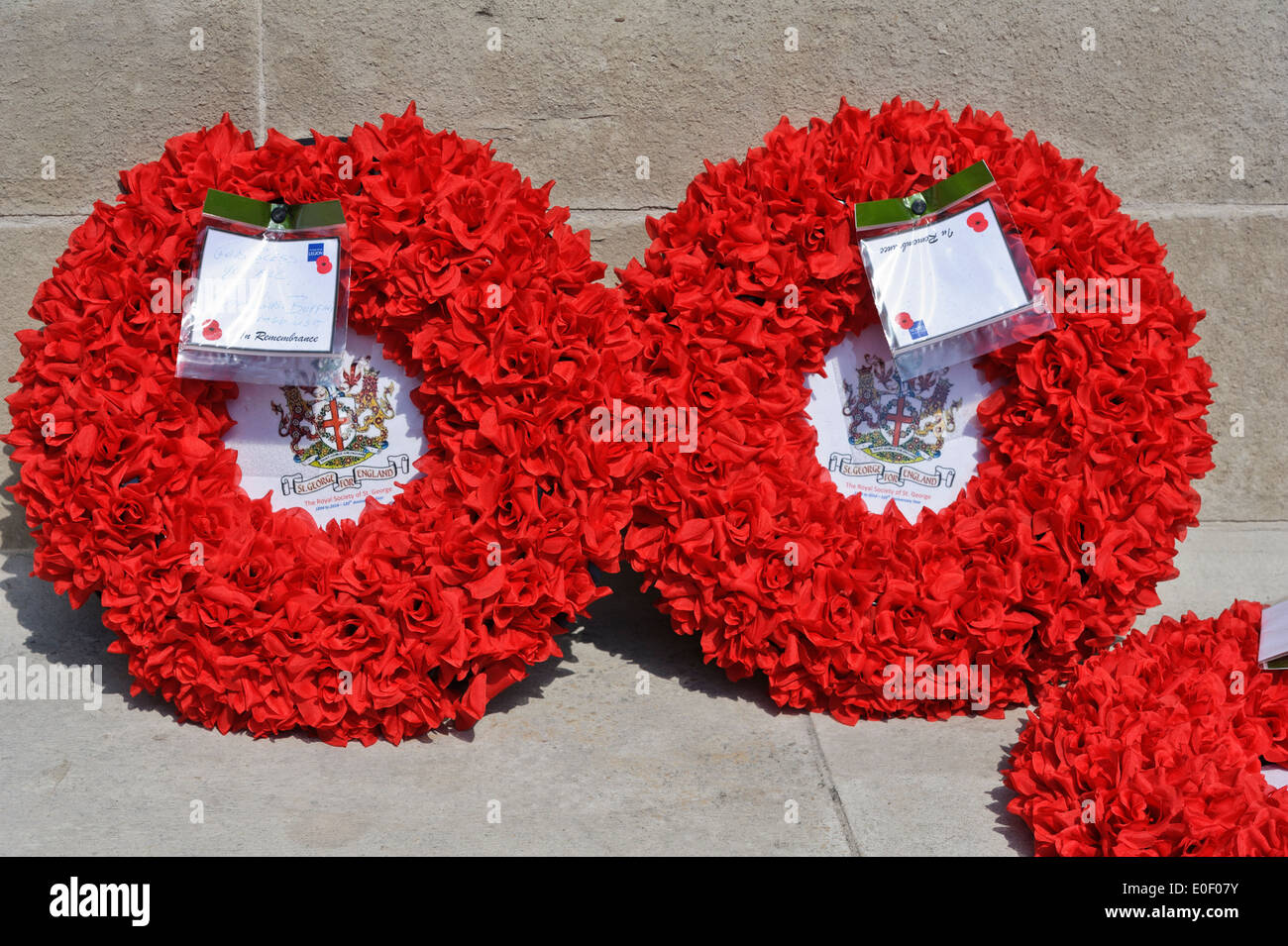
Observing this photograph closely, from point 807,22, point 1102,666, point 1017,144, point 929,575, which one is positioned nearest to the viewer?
point 1102,666

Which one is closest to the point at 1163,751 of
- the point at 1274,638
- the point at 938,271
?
the point at 1274,638

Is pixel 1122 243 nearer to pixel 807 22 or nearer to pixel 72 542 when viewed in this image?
pixel 807 22

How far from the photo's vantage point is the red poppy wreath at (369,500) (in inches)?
101

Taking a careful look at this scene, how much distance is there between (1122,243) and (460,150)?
5.10 ft

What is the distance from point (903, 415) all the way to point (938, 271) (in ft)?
Answer: 1.14

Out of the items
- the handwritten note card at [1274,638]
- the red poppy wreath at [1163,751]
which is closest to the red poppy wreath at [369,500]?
the red poppy wreath at [1163,751]

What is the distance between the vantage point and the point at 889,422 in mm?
2906

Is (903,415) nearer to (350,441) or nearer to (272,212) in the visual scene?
(350,441)

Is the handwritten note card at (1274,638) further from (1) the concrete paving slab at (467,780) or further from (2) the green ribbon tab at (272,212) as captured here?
(2) the green ribbon tab at (272,212)

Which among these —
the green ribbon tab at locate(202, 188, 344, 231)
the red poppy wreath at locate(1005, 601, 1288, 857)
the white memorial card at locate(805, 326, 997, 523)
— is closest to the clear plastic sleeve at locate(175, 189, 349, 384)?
the green ribbon tab at locate(202, 188, 344, 231)

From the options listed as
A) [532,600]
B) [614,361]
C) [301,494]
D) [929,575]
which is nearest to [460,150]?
[614,361]

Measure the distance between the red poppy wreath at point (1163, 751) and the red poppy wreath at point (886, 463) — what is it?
21cm

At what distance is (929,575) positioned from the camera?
2.69m

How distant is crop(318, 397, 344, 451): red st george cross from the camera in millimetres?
2791
